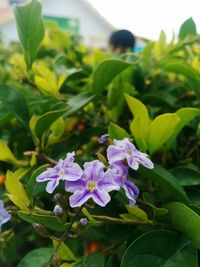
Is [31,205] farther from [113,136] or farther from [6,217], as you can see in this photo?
[113,136]

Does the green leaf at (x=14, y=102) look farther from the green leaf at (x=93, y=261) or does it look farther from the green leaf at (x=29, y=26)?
the green leaf at (x=93, y=261)

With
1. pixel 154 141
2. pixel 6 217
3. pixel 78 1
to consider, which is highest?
pixel 154 141

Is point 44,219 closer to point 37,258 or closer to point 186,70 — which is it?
point 37,258

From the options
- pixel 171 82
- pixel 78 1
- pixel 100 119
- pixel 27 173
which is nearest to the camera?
pixel 27 173

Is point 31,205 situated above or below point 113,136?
below

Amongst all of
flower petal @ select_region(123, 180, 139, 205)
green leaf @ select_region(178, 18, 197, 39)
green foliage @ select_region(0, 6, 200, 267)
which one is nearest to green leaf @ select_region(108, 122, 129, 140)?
green foliage @ select_region(0, 6, 200, 267)

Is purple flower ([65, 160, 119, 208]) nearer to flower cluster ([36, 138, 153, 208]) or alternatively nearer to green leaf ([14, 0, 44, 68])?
flower cluster ([36, 138, 153, 208])

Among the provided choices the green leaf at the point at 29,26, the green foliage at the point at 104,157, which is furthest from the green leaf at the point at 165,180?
the green leaf at the point at 29,26

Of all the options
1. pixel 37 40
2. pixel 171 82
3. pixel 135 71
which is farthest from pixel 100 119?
pixel 171 82
